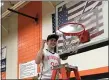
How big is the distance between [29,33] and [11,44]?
1.01m

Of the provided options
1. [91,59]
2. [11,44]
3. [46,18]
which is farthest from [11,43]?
[91,59]

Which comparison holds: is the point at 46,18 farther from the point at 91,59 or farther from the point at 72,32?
the point at 72,32

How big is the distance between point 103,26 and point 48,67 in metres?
1.48

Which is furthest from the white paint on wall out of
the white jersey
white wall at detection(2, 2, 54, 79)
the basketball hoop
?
white wall at detection(2, 2, 54, 79)

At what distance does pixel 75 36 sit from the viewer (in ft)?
12.3

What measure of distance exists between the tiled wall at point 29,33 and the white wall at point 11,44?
27cm

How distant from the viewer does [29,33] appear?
661 centimetres

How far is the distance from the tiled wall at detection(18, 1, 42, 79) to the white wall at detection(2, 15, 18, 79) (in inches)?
10.6

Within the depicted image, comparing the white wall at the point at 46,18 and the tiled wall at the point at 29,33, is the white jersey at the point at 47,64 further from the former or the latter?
the tiled wall at the point at 29,33

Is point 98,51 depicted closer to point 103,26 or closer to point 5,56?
point 103,26

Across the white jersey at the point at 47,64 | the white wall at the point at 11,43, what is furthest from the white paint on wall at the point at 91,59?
the white wall at the point at 11,43

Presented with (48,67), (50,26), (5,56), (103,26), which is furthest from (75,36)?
(5,56)

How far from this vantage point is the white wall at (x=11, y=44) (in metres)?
7.17

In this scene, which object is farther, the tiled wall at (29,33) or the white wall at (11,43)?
the white wall at (11,43)
